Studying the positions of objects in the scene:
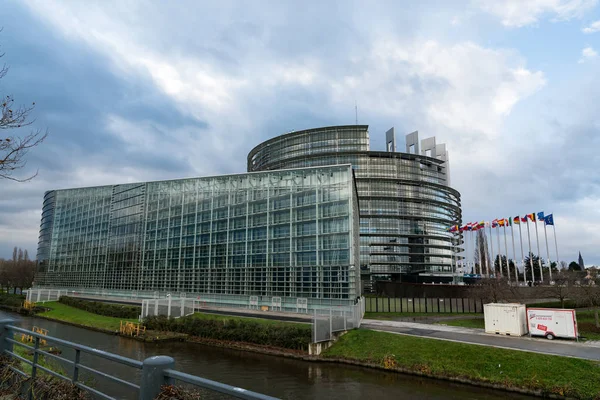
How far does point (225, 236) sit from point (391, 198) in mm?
70593

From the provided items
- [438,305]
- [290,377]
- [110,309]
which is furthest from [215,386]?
[110,309]

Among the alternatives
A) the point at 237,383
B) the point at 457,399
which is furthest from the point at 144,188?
the point at 457,399

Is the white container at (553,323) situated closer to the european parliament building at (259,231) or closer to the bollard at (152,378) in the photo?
the european parliament building at (259,231)

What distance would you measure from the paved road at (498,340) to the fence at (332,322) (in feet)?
6.87

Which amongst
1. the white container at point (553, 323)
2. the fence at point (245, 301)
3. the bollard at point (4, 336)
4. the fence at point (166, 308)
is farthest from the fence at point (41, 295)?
the white container at point (553, 323)

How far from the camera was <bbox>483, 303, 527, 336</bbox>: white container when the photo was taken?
29.5 m

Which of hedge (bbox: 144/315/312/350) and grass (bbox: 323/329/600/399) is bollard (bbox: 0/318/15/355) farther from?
hedge (bbox: 144/315/312/350)

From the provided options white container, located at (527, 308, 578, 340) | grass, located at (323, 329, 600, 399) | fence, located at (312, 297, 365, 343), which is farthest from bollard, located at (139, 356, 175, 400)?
white container, located at (527, 308, 578, 340)

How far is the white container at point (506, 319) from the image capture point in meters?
29.5

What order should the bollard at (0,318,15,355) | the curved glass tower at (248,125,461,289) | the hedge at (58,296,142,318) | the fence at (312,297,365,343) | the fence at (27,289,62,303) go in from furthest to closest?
1. the curved glass tower at (248,125,461,289)
2. the fence at (27,289,62,303)
3. the hedge at (58,296,142,318)
4. the fence at (312,297,365,343)
5. the bollard at (0,318,15,355)

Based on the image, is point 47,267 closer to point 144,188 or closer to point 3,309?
point 3,309

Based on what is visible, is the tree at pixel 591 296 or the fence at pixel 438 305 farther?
the fence at pixel 438 305

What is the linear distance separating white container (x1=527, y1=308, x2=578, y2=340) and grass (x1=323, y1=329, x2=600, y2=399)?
7.35 meters

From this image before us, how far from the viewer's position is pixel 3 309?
62219 millimetres
